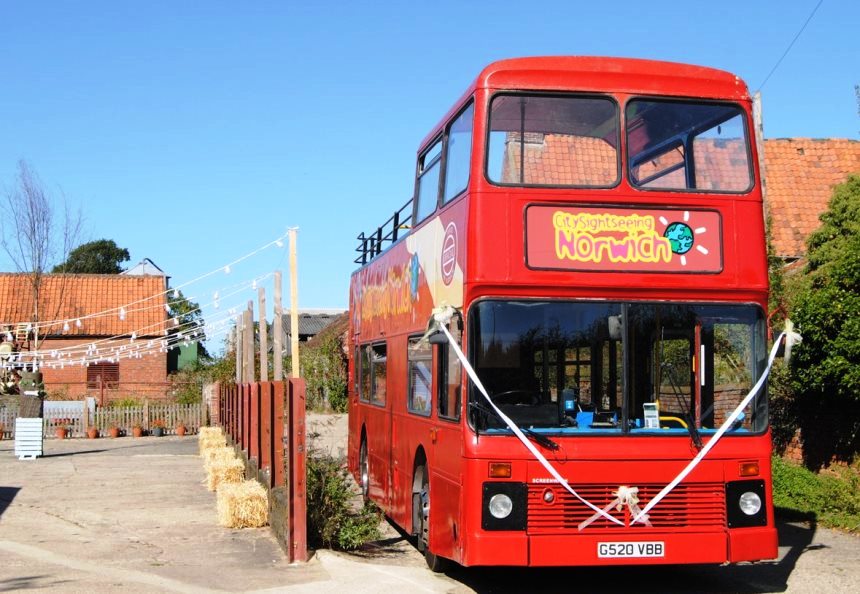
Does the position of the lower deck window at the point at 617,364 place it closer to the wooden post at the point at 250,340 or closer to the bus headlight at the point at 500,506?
the bus headlight at the point at 500,506

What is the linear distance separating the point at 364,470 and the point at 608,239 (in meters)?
8.10

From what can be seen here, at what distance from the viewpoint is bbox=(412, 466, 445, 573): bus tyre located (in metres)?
10.6

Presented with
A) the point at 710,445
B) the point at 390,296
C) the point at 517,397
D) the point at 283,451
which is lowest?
the point at 283,451

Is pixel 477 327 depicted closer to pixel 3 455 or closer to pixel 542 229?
pixel 542 229

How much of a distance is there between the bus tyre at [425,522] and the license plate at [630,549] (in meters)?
2.16

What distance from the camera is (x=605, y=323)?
29.7ft

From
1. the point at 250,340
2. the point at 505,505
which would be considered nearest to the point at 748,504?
the point at 505,505

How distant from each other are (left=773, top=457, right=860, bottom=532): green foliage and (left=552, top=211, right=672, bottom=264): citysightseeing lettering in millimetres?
5997

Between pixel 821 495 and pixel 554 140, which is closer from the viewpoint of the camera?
pixel 554 140

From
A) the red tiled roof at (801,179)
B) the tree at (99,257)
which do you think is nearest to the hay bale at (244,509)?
the red tiled roof at (801,179)

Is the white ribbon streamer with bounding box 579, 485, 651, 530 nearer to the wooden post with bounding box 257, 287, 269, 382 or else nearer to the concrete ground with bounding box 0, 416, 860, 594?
the concrete ground with bounding box 0, 416, 860, 594

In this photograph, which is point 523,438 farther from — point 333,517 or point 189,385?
point 189,385

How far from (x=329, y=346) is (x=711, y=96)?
3268 cm

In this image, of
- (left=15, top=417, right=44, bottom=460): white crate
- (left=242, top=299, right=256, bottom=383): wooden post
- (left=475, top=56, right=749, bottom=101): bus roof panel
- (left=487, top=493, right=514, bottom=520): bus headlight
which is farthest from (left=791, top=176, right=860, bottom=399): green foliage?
(left=15, top=417, right=44, bottom=460): white crate
